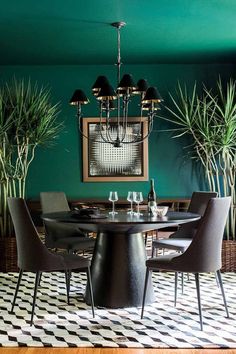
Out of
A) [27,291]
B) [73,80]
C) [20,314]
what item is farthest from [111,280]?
[73,80]

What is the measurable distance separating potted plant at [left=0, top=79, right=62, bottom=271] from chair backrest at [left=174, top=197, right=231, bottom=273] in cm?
268

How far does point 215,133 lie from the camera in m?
5.80

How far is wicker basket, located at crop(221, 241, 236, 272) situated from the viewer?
19.2ft

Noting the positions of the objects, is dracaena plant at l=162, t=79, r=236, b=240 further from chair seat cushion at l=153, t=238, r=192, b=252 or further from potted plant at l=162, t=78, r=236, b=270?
chair seat cushion at l=153, t=238, r=192, b=252

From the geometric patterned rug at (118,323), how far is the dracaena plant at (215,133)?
1.41 m

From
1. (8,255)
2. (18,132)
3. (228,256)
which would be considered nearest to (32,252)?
(8,255)

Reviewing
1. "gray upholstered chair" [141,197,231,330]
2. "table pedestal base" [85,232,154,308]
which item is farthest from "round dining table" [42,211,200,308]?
"gray upholstered chair" [141,197,231,330]

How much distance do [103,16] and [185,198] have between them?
8.64ft

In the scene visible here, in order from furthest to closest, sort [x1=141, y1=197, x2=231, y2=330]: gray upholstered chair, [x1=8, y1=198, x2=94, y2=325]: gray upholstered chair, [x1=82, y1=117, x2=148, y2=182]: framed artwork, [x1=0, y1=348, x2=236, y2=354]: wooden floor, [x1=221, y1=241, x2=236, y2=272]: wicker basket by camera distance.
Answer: [x1=82, y1=117, x2=148, y2=182]: framed artwork → [x1=221, y1=241, x2=236, y2=272]: wicker basket → [x1=8, y1=198, x2=94, y2=325]: gray upholstered chair → [x1=141, y1=197, x2=231, y2=330]: gray upholstered chair → [x1=0, y1=348, x2=236, y2=354]: wooden floor

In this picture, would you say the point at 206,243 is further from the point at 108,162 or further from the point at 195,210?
the point at 108,162

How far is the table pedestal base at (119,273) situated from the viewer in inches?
169

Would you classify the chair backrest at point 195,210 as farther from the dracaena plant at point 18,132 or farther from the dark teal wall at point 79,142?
the dracaena plant at point 18,132

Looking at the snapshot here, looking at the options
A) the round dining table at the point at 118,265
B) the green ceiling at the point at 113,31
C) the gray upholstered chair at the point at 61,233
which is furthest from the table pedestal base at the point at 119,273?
the green ceiling at the point at 113,31

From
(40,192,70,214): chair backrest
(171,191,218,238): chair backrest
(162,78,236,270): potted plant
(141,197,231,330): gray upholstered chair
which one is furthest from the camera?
(162,78,236,270): potted plant
